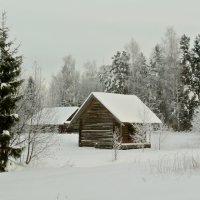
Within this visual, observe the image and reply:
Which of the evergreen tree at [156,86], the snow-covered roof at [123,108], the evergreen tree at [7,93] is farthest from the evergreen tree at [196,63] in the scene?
the evergreen tree at [7,93]

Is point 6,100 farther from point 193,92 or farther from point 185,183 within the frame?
point 193,92

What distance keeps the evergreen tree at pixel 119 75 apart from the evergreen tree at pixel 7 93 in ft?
162

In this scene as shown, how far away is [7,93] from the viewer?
18.4 metres

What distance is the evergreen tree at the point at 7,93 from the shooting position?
1822 cm

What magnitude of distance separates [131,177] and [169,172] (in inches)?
42.6

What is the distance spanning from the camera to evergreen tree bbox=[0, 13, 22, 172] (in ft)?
59.8

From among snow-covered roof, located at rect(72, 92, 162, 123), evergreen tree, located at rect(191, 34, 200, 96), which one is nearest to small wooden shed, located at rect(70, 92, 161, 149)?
snow-covered roof, located at rect(72, 92, 162, 123)

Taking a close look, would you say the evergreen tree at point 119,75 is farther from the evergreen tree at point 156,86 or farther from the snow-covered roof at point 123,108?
the snow-covered roof at point 123,108

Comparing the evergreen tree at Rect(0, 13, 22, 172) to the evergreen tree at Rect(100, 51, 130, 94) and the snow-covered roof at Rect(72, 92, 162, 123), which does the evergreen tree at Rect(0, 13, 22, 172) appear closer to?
the snow-covered roof at Rect(72, 92, 162, 123)

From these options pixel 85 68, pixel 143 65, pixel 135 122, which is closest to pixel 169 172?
pixel 135 122

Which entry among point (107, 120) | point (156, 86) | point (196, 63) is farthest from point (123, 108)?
point (156, 86)

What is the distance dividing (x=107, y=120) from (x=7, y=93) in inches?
851

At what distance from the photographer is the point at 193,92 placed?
61000mm

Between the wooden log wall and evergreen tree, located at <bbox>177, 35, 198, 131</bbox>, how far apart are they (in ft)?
68.7
